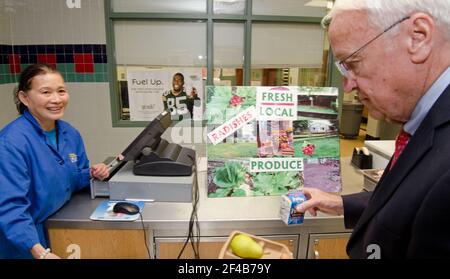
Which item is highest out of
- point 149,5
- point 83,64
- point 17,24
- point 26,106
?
point 149,5

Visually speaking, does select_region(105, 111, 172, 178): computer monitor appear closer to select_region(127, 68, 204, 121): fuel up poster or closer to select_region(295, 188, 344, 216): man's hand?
select_region(295, 188, 344, 216): man's hand

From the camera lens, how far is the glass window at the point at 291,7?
3293 millimetres

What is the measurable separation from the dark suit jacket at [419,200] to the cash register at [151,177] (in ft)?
2.39

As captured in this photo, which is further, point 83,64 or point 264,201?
point 83,64

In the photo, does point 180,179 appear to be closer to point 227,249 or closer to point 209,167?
point 209,167

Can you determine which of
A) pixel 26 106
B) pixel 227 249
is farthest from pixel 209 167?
pixel 26 106

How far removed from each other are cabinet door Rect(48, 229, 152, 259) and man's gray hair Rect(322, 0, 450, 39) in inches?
39.0

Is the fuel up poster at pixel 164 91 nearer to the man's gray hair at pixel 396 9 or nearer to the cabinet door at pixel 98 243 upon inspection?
the cabinet door at pixel 98 243

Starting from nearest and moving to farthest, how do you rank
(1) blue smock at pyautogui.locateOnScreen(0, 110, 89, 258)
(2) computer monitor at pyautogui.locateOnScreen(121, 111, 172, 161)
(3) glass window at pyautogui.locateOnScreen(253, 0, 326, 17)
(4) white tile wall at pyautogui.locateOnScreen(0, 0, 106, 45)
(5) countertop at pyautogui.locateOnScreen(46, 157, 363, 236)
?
1. (1) blue smock at pyautogui.locateOnScreen(0, 110, 89, 258)
2. (5) countertop at pyautogui.locateOnScreen(46, 157, 363, 236)
3. (2) computer monitor at pyautogui.locateOnScreen(121, 111, 172, 161)
4. (4) white tile wall at pyautogui.locateOnScreen(0, 0, 106, 45)
5. (3) glass window at pyautogui.locateOnScreen(253, 0, 326, 17)

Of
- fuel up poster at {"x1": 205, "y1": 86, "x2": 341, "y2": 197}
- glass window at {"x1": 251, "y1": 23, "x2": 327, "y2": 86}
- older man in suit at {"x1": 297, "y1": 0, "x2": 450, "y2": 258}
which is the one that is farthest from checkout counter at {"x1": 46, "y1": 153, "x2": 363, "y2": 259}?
glass window at {"x1": 251, "y1": 23, "x2": 327, "y2": 86}

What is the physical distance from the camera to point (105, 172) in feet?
4.23

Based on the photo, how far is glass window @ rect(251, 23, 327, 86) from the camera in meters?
3.40

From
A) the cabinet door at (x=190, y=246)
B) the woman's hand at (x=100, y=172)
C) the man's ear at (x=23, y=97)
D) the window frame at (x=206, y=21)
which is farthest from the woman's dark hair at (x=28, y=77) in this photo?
the window frame at (x=206, y=21)

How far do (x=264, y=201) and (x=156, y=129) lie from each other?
0.54 meters
